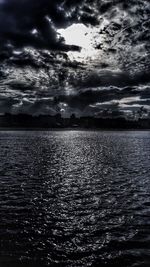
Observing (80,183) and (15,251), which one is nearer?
(15,251)

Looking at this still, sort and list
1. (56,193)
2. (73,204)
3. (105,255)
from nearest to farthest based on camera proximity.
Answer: (105,255) < (73,204) < (56,193)

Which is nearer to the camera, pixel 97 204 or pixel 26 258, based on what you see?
pixel 26 258

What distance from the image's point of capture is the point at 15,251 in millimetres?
16125

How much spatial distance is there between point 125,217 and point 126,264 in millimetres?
8511

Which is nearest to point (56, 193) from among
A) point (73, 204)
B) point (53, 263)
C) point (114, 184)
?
point (73, 204)

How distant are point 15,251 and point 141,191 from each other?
67.9ft

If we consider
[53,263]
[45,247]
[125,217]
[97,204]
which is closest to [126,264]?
[53,263]

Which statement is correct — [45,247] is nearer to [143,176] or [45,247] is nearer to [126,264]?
[126,264]

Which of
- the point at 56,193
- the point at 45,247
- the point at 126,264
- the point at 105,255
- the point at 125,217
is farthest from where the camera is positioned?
the point at 56,193

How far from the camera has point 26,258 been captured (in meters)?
15.3

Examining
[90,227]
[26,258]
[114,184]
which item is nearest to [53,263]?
[26,258]

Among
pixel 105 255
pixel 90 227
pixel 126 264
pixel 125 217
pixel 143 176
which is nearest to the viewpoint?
pixel 126 264

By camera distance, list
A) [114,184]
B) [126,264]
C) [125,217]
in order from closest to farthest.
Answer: [126,264] < [125,217] < [114,184]

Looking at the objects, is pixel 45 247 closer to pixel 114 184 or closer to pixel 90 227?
pixel 90 227
